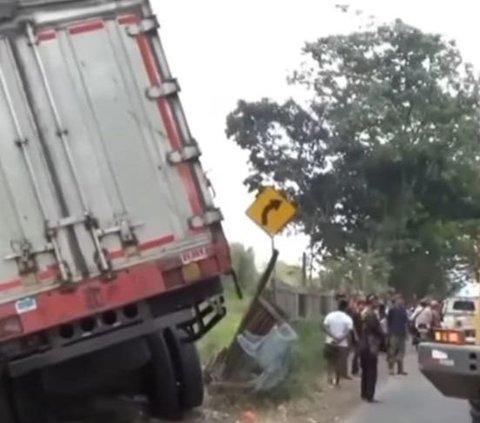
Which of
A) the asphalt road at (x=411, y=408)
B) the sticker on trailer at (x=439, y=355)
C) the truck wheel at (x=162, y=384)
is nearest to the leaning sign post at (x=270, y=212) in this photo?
the asphalt road at (x=411, y=408)

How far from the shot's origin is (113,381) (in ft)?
47.1

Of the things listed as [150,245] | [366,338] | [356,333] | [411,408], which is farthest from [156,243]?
[356,333]

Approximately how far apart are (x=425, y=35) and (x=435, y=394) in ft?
87.7

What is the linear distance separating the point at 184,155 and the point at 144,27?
1.10 metres

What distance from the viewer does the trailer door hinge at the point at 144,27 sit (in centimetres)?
1240

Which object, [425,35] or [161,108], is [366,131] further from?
[161,108]

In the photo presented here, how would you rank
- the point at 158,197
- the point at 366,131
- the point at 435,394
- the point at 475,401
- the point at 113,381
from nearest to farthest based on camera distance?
1. the point at 475,401
2. the point at 158,197
3. the point at 113,381
4. the point at 435,394
5. the point at 366,131

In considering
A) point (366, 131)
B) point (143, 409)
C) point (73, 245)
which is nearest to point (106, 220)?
point (73, 245)

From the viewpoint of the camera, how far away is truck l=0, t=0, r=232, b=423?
11.8m

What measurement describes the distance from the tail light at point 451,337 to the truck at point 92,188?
2.18 meters

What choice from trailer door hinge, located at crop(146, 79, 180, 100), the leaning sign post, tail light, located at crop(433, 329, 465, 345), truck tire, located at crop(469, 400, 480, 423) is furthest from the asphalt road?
trailer door hinge, located at crop(146, 79, 180, 100)

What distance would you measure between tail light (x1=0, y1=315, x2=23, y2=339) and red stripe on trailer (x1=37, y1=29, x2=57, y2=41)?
7.32ft

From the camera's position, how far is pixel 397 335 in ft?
87.6

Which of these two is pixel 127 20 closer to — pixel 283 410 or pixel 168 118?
pixel 168 118
